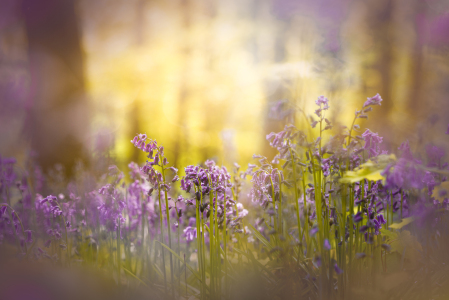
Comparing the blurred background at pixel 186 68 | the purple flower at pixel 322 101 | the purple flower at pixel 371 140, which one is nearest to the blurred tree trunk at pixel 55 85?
the blurred background at pixel 186 68

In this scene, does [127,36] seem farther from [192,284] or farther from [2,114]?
[192,284]

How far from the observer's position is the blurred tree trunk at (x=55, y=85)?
3500 millimetres

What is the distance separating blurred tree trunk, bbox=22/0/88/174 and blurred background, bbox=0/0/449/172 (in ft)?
0.06

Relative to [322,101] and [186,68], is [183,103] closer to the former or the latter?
[186,68]

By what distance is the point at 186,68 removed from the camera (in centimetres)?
432

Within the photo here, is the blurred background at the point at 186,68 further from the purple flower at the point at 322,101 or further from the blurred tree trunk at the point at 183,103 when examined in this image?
the purple flower at the point at 322,101

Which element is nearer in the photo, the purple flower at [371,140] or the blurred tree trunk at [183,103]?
the purple flower at [371,140]

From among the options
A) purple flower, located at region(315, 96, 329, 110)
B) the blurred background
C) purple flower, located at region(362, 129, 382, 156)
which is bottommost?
purple flower, located at region(362, 129, 382, 156)

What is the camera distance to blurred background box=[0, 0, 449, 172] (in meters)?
2.86

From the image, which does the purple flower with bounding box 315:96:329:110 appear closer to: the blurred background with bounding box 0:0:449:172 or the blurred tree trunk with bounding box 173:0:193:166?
the blurred background with bounding box 0:0:449:172

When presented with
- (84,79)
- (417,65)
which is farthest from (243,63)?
(417,65)

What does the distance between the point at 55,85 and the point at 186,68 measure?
224 cm

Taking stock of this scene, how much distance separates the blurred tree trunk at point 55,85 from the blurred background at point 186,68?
2cm

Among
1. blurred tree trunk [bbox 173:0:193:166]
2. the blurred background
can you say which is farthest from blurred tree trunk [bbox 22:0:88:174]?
blurred tree trunk [bbox 173:0:193:166]
